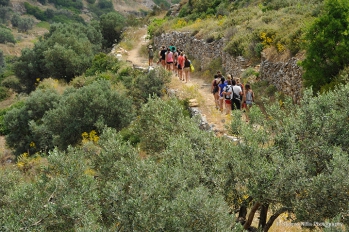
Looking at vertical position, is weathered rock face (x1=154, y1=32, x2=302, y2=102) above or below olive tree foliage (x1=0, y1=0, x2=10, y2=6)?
below

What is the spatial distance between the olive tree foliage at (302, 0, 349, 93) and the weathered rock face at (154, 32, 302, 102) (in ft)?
6.75

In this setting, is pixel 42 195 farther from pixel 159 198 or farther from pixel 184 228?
pixel 184 228

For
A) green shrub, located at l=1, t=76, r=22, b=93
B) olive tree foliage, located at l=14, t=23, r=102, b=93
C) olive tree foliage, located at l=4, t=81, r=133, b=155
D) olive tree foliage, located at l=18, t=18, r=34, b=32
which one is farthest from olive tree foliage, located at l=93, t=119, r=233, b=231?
olive tree foliage, located at l=18, t=18, r=34, b=32

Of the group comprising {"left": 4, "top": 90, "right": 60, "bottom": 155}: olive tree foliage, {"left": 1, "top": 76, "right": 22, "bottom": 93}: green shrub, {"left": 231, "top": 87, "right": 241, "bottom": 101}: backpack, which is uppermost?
{"left": 231, "top": 87, "right": 241, "bottom": 101}: backpack

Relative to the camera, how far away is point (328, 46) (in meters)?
12.0

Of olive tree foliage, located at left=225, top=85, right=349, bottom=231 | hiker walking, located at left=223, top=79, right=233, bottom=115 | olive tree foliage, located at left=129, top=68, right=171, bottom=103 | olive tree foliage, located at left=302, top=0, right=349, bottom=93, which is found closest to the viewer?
olive tree foliage, located at left=225, top=85, right=349, bottom=231

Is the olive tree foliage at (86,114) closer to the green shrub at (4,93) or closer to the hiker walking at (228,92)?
the hiker walking at (228,92)

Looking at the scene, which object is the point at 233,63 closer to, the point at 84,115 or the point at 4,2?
the point at 84,115

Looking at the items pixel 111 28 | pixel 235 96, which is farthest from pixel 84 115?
pixel 111 28

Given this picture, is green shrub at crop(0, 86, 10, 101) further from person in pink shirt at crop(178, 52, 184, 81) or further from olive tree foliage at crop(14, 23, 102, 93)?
person in pink shirt at crop(178, 52, 184, 81)

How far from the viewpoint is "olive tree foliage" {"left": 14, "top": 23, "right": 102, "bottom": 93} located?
109 ft

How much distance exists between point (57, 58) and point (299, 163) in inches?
1183

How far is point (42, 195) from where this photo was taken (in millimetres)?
6625

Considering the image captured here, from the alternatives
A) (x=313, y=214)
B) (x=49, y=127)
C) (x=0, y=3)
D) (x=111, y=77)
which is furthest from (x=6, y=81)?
(x=0, y=3)
